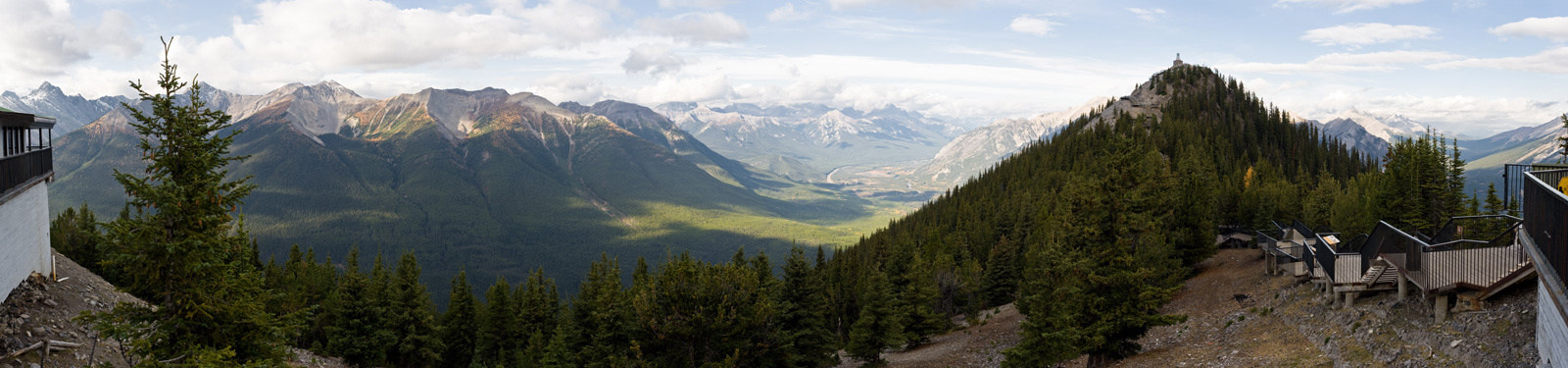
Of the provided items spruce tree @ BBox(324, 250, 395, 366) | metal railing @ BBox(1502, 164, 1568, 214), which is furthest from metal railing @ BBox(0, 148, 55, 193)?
metal railing @ BBox(1502, 164, 1568, 214)

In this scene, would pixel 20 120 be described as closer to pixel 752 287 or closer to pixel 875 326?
pixel 752 287

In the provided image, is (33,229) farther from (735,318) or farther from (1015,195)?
(1015,195)

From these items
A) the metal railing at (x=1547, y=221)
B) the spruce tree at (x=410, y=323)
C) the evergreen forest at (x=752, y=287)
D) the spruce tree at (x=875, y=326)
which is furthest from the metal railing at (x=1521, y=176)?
the spruce tree at (x=410, y=323)

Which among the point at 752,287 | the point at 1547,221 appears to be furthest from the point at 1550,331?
the point at 752,287

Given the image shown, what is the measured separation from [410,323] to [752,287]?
120ft

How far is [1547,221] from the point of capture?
1237 cm

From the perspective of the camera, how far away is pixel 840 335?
62.3 metres

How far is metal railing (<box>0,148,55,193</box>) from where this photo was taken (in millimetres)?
20641

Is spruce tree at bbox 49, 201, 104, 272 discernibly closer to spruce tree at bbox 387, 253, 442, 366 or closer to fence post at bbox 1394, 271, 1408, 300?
spruce tree at bbox 387, 253, 442, 366

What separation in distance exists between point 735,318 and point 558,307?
40.1m

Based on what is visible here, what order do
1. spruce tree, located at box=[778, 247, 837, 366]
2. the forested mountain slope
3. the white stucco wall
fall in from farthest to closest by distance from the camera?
spruce tree, located at box=[778, 247, 837, 366]
the forested mountain slope
the white stucco wall

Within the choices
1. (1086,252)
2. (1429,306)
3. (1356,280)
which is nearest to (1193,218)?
(1086,252)

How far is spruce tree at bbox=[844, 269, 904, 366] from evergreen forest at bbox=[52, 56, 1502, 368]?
0.14 metres

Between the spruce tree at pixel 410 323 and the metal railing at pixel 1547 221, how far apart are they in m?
59.0
